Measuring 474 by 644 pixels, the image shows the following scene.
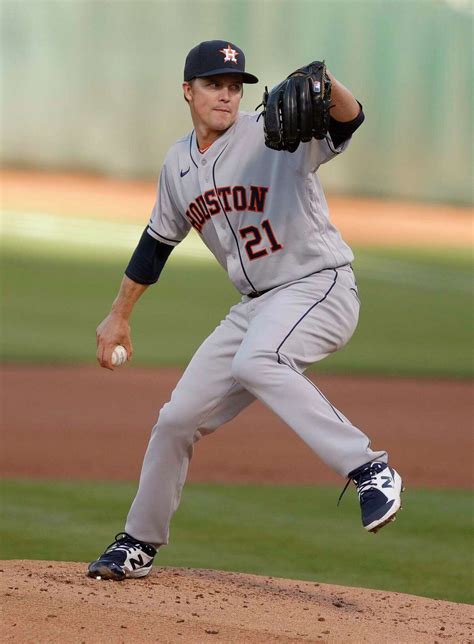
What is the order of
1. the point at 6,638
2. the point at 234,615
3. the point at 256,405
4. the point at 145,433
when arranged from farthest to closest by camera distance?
the point at 256,405 < the point at 145,433 < the point at 234,615 < the point at 6,638

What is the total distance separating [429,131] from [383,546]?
80.7 ft

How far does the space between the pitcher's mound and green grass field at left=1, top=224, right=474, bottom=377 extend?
771 cm

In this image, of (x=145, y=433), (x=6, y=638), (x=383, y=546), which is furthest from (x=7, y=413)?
(x=6, y=638)

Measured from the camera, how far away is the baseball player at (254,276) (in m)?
4.03

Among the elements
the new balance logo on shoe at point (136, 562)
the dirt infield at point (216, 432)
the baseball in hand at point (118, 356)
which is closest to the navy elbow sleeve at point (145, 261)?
the baseball in hand at point (118, 356)

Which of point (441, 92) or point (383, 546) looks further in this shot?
point (441, 92)

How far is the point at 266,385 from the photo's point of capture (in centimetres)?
407

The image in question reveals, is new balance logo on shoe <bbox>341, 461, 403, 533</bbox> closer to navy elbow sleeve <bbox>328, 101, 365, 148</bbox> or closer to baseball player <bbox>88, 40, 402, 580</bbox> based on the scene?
baseball player <bbox>88, 40, 402, 580</bbox>

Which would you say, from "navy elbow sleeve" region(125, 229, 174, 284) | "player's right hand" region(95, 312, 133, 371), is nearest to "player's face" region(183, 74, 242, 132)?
"navy elbow sleeve" region(125, 229, 174, 284)

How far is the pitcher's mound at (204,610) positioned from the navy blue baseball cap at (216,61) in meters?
1.92

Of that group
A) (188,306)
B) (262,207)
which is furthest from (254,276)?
(188,306)

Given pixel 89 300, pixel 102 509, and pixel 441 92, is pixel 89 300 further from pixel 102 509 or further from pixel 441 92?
pixel 441 92

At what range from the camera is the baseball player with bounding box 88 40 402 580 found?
403cm

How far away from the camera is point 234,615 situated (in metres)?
3.93
